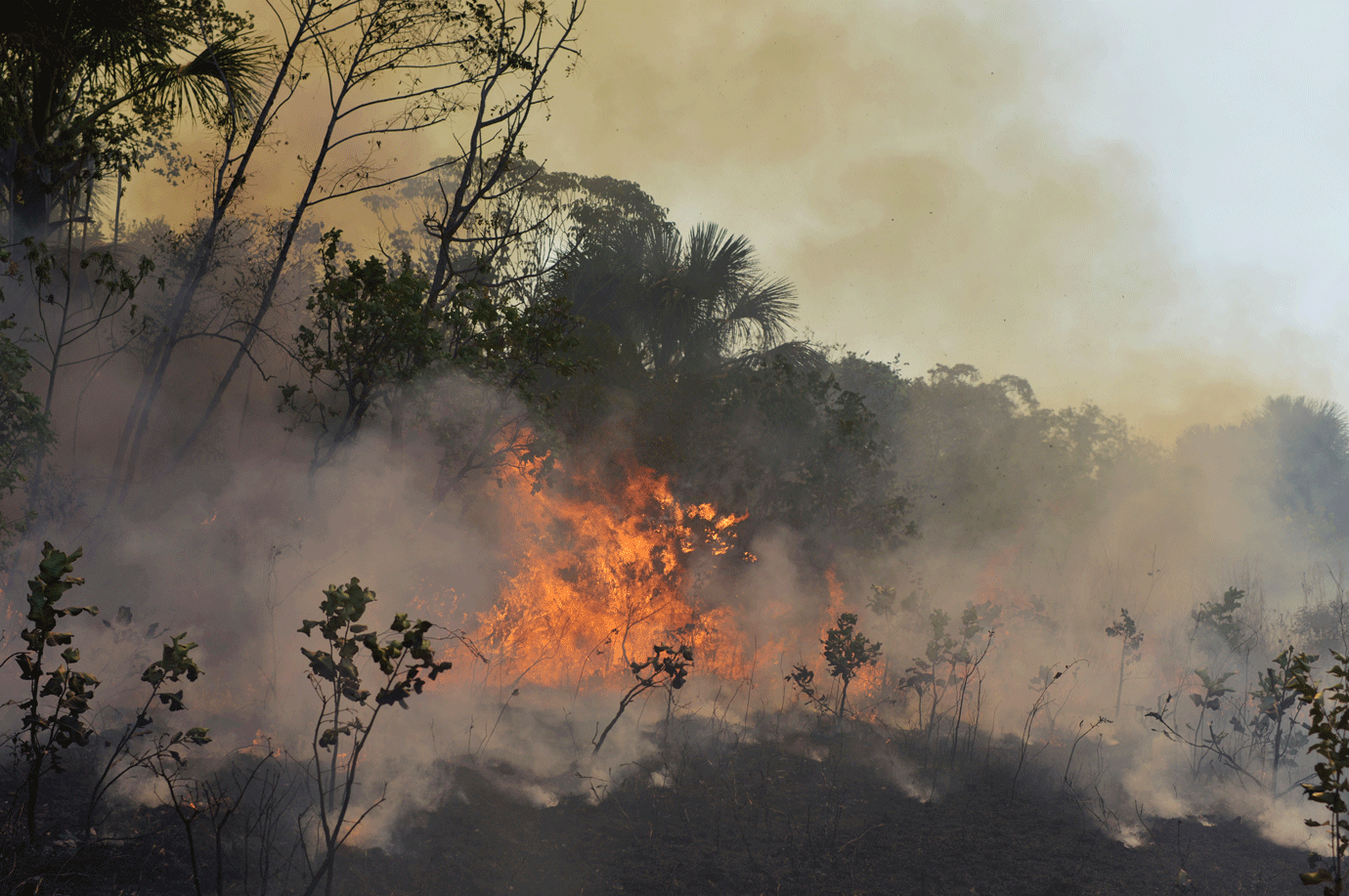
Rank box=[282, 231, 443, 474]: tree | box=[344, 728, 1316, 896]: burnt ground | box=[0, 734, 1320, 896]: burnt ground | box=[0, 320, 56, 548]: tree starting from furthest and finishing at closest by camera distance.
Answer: box=[282, 231, 443, 474]: tree, box=[0, 320, 56, 548]: tree, box=[344, 728, 1316, 896]: burnt ground, box=[0, 734, 1320, 896]: burnt ground

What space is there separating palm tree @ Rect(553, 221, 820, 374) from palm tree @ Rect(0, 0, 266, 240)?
633cm

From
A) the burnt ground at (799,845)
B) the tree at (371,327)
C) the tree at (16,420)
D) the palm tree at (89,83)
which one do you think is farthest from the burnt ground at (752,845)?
the palm tree at (89,83)

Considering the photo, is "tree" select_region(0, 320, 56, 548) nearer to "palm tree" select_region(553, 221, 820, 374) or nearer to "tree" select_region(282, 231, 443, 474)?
"tree" select_region(282, 231, 443, 474)

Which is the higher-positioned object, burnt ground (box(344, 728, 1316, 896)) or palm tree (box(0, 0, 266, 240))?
palm tree (box(0, 0, 266, 240))

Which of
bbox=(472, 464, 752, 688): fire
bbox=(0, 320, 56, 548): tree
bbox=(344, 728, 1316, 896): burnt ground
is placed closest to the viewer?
bbox=(344, 728, 1316, 896): burnt ground

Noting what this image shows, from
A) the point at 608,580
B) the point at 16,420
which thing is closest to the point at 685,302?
the point at 608,580

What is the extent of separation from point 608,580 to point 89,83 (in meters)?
9.00

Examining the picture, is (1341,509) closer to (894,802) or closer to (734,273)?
(734,273)

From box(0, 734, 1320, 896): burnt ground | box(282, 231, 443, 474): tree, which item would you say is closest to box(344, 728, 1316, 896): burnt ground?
box(0, 734, 1320, 896): burnt ground

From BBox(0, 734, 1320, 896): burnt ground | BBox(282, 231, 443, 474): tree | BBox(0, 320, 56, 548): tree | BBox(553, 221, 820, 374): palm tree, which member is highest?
BBox(553, 221, 820, 374): palm tree

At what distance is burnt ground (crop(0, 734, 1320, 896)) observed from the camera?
5.28m

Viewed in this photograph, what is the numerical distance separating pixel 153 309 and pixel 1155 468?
115ft

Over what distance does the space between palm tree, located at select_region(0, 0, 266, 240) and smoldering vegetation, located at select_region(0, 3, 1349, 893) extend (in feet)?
0.23

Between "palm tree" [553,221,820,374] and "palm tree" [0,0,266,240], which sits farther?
"palm tree" [553,221,820,374]
